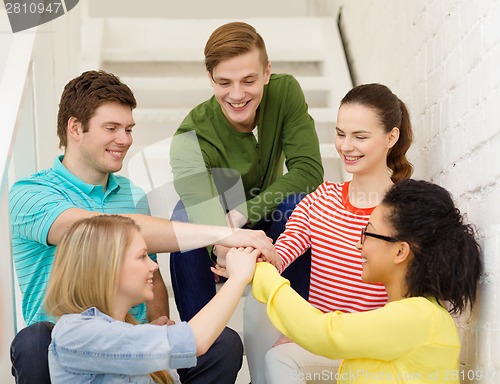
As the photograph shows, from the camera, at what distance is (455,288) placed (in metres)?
1.74

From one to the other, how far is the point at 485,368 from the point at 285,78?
1176 mm

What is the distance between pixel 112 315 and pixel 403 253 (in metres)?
0.63

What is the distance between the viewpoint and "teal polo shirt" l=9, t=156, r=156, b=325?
200 centimetres

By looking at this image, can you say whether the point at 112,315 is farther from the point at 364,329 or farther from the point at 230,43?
the point at 230,43

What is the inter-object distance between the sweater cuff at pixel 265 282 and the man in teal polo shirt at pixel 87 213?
0.28 feet

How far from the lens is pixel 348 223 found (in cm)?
208

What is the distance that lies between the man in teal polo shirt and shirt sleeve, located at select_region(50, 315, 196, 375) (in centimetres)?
17

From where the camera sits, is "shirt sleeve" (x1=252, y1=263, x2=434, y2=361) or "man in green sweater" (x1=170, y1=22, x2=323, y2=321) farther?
"man in green sweater" (x1=170, y1=22, x2=323, y2=321)

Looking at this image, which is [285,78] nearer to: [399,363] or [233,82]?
[233,82]

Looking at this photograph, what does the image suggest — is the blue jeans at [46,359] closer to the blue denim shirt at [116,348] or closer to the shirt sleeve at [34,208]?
the blue denim shirt at [116,348]

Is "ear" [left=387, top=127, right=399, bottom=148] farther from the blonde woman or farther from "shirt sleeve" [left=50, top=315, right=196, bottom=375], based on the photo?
"shirt sleeve" [left=50, top=315, right=196, bottom=375]

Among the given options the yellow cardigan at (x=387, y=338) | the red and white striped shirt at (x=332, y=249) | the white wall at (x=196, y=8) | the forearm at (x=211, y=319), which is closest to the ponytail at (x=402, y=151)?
the red and white striped shirt at (x=332, y=249)

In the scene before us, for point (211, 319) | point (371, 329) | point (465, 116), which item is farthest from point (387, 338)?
point (465, 116)

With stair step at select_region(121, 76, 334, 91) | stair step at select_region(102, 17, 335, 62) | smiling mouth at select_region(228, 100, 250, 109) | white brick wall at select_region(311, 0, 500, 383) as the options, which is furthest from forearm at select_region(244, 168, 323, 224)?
stair step at select_region(102, 17, 335, 62)
